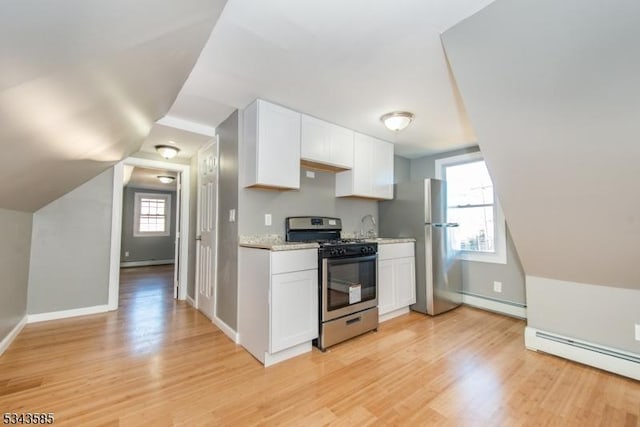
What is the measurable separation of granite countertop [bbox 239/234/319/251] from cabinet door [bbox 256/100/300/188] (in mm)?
567

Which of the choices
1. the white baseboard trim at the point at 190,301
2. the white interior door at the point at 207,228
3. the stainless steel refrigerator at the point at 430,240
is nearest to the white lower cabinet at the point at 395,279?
the stainless steel refrigerator at the point at 430,240

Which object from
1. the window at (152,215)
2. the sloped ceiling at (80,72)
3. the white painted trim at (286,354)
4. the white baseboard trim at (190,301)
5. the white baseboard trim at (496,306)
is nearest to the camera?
the sloped ceiling at (80,72)

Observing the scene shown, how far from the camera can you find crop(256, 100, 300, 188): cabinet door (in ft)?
8.46

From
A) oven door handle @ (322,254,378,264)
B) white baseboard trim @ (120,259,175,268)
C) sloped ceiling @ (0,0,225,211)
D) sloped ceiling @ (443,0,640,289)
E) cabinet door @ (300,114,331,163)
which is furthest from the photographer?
white baseboard trim @ (120,259,175,268)

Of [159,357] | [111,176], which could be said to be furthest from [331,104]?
[111,176]

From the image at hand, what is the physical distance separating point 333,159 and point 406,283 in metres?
1.80

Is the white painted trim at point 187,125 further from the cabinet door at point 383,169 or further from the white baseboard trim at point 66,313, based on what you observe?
the white baseboard trim at point 66,313

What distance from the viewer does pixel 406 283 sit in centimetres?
345

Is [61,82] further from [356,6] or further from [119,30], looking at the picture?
[356,6]

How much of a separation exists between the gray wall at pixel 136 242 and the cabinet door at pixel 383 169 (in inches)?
268

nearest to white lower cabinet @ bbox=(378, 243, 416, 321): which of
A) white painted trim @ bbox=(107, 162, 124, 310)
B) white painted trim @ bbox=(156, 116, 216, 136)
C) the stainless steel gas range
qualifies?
the stainless steel gas range

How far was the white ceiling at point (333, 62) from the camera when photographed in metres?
1.54

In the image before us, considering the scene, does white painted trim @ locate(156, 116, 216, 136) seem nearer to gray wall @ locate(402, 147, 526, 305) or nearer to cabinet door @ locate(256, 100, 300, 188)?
cabinet door @ locate(256, 100, 300, 188)

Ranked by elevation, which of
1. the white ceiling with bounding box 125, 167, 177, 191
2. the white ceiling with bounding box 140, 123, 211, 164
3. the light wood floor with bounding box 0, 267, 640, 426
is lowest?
the light wood floor with bounding box 0, 267, 640, 426
